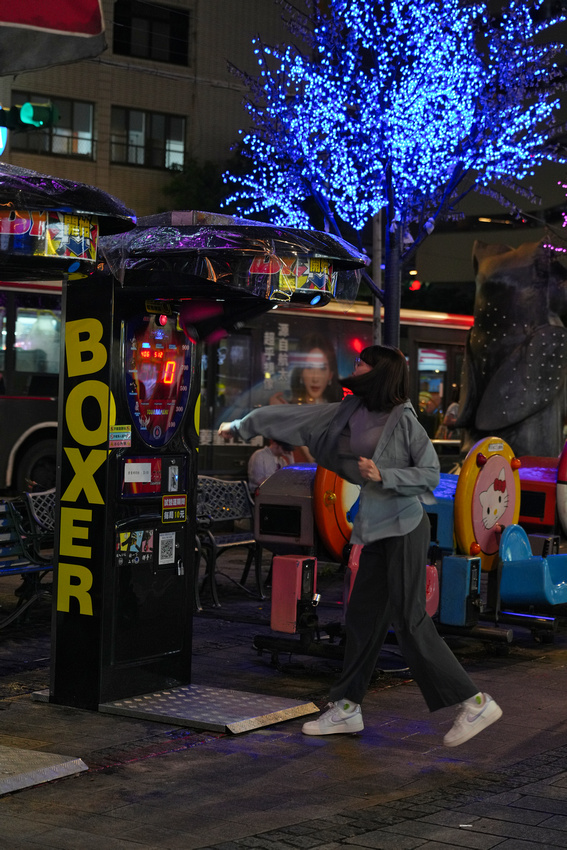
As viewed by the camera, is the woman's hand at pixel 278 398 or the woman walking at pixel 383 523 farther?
the woman's hand at pixel 278 398

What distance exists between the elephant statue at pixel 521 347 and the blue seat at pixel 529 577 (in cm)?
842

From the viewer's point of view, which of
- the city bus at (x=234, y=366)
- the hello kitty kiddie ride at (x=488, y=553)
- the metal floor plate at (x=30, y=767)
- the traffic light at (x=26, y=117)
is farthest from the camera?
the city bus at (x=234, y=366)

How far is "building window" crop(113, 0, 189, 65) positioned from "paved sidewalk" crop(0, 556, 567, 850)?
26.1 metres

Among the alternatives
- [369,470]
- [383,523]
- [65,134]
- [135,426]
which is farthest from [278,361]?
[65,134]

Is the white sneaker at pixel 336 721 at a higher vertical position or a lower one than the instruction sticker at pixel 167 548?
lower

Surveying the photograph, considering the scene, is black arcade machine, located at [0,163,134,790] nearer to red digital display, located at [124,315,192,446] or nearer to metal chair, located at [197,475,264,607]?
red digital display, located at [124,315,192,446]

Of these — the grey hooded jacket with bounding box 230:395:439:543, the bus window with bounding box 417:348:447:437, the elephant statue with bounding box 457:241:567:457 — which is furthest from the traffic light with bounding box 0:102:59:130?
the bus window with bounding box 417:348:447:437

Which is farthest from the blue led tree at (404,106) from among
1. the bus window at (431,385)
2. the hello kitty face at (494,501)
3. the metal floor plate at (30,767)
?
the metal floor plate at (30,767)

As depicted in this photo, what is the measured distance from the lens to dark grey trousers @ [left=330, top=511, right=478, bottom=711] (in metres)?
5.66

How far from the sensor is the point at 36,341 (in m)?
16.7

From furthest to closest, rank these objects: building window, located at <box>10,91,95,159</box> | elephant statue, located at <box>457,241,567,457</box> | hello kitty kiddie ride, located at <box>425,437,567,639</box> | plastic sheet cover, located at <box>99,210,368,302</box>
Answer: building window, located at <box>10,91,95,159</box> → elephant statue, located at <box>457,241,567,457</box> → hello kitty kiddie ride, located at <box>425,437,567,639</box> → plastic sheet cover, located at <box>99,210,368,302</box>

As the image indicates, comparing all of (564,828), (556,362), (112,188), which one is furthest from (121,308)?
(112,188)

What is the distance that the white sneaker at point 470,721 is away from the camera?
558cm

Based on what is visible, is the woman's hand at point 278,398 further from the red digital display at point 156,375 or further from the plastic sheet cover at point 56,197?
the plastic sheet cover at point 56,197
